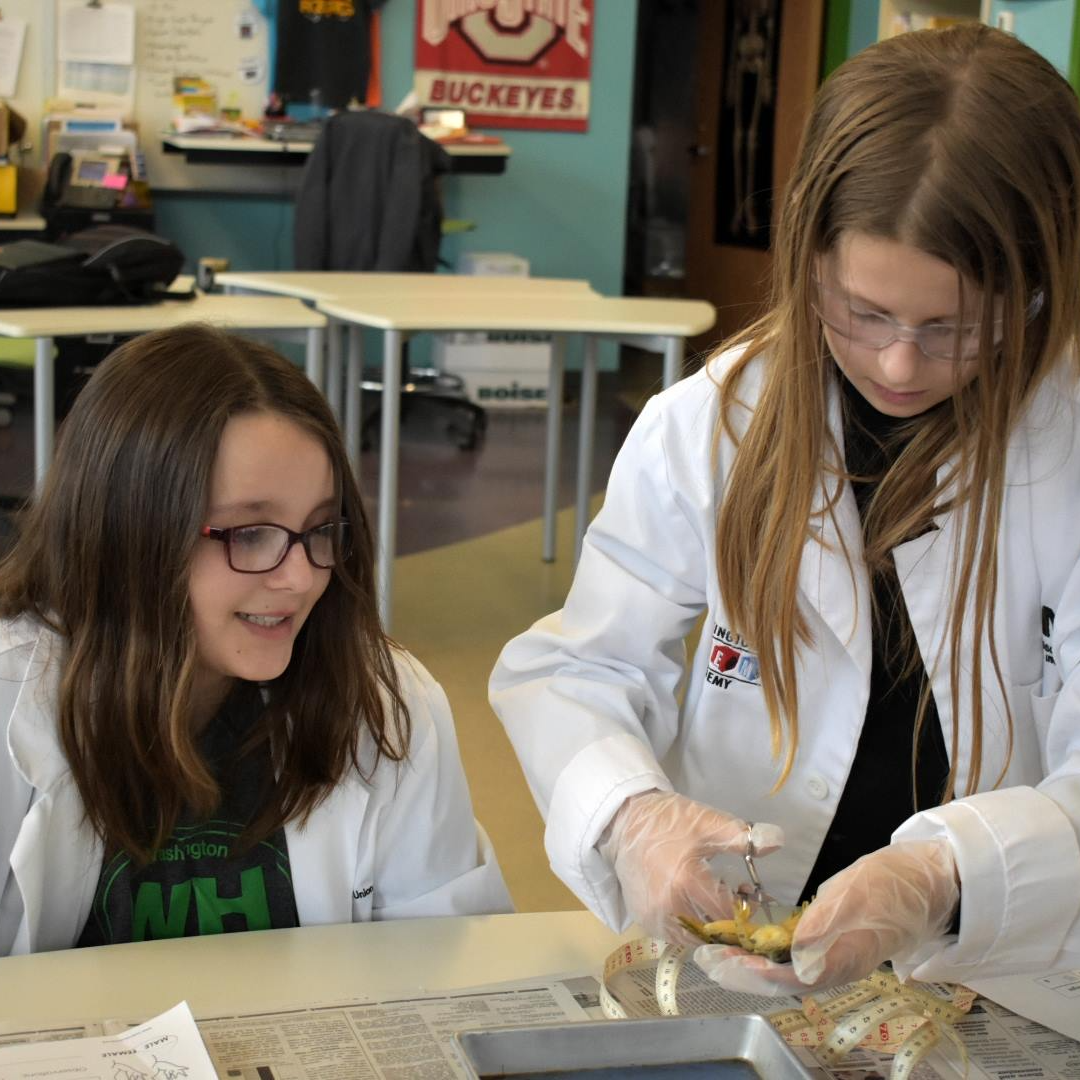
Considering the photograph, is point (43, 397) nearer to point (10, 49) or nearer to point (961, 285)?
point (961, 285)

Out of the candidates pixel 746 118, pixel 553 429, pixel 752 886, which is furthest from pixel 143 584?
pixel 746 118

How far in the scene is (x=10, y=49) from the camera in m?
5.78

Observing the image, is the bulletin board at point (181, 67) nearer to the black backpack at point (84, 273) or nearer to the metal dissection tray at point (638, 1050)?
the black backpack at point (84, 273)

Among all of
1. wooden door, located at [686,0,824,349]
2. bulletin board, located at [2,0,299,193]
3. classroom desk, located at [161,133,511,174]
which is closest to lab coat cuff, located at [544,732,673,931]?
classroom desk, located at [161,133,511,174]

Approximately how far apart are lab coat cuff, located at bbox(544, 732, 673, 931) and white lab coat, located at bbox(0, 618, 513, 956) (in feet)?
0.51

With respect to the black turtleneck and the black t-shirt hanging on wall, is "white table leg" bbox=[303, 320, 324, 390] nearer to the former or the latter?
the black turtleneck

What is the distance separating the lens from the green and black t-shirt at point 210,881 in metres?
1.19

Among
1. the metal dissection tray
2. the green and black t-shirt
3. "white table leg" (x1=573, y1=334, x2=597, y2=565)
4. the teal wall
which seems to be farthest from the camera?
the teal wall

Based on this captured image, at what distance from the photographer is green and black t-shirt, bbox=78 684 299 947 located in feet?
3.92

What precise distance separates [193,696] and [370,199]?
409cm

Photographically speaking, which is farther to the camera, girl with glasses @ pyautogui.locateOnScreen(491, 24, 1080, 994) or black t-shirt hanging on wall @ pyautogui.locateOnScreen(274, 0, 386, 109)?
black t-shirt hanging on wall @ pyautogui.locateOnScreen(274, 0, 386, 109)

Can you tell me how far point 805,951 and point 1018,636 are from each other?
406mm

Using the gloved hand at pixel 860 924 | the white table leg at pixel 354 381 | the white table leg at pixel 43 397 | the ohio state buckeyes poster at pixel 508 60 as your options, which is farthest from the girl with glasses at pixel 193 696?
the ohio state buckeyes poster at pixel 508 60

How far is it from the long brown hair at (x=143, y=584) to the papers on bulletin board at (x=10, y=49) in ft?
16.8
